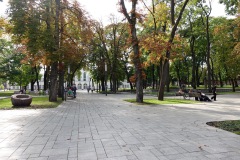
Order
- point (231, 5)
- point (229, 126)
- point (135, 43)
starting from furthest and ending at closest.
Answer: point (231, 5) < point (135, 43) < point (229, 126)

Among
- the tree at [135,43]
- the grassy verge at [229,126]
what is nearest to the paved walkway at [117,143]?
the grassy verge at [229,126]

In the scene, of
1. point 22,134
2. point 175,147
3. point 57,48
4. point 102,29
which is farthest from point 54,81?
point 102,29

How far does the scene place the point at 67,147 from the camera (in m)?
5.13

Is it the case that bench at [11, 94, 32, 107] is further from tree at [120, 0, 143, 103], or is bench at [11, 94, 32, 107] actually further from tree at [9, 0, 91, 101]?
tree at [120, 0, 143, 103]

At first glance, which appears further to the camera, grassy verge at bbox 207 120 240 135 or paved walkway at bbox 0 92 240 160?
grassy verge at bbox 207 120 240 135

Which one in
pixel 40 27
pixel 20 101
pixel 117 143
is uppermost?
pixel 40 27

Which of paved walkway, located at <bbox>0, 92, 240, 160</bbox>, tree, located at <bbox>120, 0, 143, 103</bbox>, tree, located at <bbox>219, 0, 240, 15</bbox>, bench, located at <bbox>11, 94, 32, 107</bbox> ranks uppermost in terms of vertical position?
tree, located at <bbox>219, 0, 240, 15</bbox>

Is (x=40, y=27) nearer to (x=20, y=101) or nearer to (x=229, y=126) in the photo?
(x=20, y=101)

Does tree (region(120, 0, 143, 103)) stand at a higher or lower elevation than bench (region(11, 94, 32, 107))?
higher

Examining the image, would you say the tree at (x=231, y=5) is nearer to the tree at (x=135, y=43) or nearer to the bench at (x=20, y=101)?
the tree at (x=135, y=43)

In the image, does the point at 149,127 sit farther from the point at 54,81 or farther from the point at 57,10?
the point at 57,10

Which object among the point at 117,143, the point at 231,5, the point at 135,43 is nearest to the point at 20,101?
the point at 135,43

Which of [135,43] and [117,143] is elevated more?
[135,43]

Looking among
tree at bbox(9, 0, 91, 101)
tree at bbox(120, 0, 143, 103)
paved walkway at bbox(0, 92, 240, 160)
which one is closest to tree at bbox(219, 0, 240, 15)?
tree at bbox(120, 0, 143, 103)
